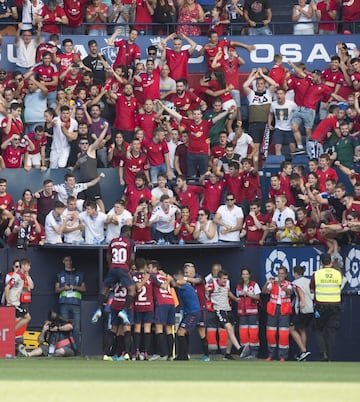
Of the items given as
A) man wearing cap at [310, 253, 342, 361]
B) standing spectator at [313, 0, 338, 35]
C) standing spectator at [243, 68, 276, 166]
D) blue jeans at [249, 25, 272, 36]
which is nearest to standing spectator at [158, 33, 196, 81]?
standing spectator at [243, 68, 276, 166]

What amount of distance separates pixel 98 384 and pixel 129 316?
845 cm

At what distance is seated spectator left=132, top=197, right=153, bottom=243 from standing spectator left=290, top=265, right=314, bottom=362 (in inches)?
117

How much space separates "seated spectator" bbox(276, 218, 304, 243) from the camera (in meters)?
25.1

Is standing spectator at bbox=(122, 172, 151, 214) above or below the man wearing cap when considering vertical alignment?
above

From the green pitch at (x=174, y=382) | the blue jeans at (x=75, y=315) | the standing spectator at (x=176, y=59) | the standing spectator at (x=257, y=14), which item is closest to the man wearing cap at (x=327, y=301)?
the green pitch at (x=174, y=382)

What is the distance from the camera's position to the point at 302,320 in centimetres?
2477

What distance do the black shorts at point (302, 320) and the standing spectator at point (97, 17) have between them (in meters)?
8.82

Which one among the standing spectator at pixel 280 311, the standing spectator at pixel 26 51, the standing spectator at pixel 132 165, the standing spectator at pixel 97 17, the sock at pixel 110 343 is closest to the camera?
the sock at pixel 110 343

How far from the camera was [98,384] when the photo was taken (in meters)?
15.1

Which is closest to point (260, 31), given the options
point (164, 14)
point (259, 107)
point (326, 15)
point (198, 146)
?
point (326, 15)

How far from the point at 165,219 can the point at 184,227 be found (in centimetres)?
39

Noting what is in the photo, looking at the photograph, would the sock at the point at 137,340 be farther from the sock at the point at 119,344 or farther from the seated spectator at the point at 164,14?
the seated spectator at the point at 164,14

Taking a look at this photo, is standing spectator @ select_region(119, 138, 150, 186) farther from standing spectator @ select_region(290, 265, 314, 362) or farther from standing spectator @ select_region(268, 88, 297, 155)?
standing spectator @ select_region(290, 265, 314, 362)

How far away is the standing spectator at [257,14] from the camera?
2986cm
